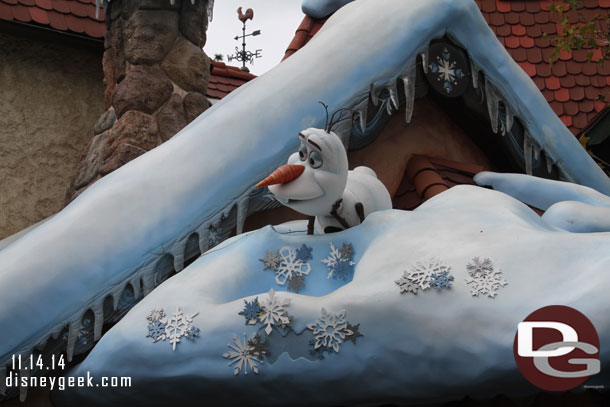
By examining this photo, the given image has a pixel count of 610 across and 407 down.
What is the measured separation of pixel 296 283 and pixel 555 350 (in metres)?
0.91

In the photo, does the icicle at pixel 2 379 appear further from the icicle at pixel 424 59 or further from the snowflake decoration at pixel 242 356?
the icicle at pixel 424 59

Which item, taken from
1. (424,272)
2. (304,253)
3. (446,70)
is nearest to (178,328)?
(304,253)

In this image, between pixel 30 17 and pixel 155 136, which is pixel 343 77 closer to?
pixel 155 136

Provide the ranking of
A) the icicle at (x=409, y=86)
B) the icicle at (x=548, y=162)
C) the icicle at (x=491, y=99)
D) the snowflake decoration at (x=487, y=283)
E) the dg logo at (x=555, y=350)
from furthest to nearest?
the icicle at (x=548, y=162) < the icicle at (x=491, y=99) < the icicle at (x=409, y=86) < the snowflake decoration at (x=487, y=283) < the dg logo at (x=555, y=350)

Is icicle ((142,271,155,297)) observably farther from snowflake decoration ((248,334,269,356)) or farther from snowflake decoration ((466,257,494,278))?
snowflake decoration ((466,257,494,278))

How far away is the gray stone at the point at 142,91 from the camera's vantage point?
420cm

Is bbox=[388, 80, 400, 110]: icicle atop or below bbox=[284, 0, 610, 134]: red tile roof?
below

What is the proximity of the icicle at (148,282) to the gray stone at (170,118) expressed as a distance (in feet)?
5.04

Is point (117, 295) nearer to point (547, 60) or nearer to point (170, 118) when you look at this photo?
point (170, 118)

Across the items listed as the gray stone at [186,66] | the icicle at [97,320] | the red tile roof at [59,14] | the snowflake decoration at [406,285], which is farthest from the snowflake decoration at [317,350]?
the red tile roof at [59,14]

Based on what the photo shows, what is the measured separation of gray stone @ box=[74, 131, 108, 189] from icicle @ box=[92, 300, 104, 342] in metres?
1.71

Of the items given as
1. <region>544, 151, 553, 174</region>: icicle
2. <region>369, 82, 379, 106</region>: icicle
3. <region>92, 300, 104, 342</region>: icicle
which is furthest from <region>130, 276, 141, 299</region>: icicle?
<region>544, 151, 553, 174</region>: icicle

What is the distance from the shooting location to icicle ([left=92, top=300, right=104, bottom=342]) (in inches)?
106

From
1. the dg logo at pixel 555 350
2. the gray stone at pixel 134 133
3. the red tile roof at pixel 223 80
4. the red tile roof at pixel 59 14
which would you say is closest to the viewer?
the dg logo at pixel 555 350
